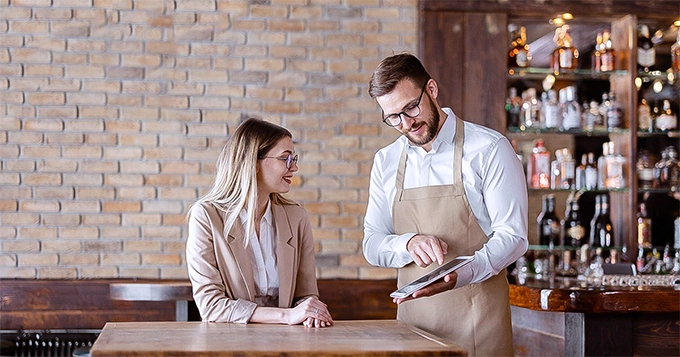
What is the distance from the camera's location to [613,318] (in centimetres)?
293

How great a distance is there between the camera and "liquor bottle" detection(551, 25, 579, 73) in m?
5.12

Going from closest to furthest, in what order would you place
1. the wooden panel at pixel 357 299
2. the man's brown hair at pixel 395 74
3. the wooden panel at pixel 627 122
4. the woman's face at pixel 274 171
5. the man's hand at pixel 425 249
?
the man's hand at pixel 425 249 → the man's brown hair at pixel 395 74 → the woman's face at pixel 274 171 → the wooden panel at pixel 357 299 → the wooden panel at pixel 627 122

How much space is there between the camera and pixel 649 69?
17.3 feet

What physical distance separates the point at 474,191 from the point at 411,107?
0.34m

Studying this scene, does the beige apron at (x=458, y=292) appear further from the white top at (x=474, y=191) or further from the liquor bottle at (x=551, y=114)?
the liquor bottle at (x=551, y=114)

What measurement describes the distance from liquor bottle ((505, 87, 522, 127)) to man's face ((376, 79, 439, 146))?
8.14 feet

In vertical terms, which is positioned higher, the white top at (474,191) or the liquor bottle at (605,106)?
the liquor bottle at (605,106)

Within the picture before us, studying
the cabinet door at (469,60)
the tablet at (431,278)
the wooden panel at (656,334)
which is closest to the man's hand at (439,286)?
the tablet at (431,278)

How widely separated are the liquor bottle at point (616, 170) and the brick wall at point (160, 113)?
4.75 feet

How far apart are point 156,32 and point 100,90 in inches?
18.5

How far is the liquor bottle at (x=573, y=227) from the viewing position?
5.15 m

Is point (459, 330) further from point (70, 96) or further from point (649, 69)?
point (649, 69)

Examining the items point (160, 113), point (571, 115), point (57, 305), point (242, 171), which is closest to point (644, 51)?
point (571, 115)

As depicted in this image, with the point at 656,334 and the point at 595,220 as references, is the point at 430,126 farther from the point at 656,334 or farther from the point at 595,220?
the point at 595,220
